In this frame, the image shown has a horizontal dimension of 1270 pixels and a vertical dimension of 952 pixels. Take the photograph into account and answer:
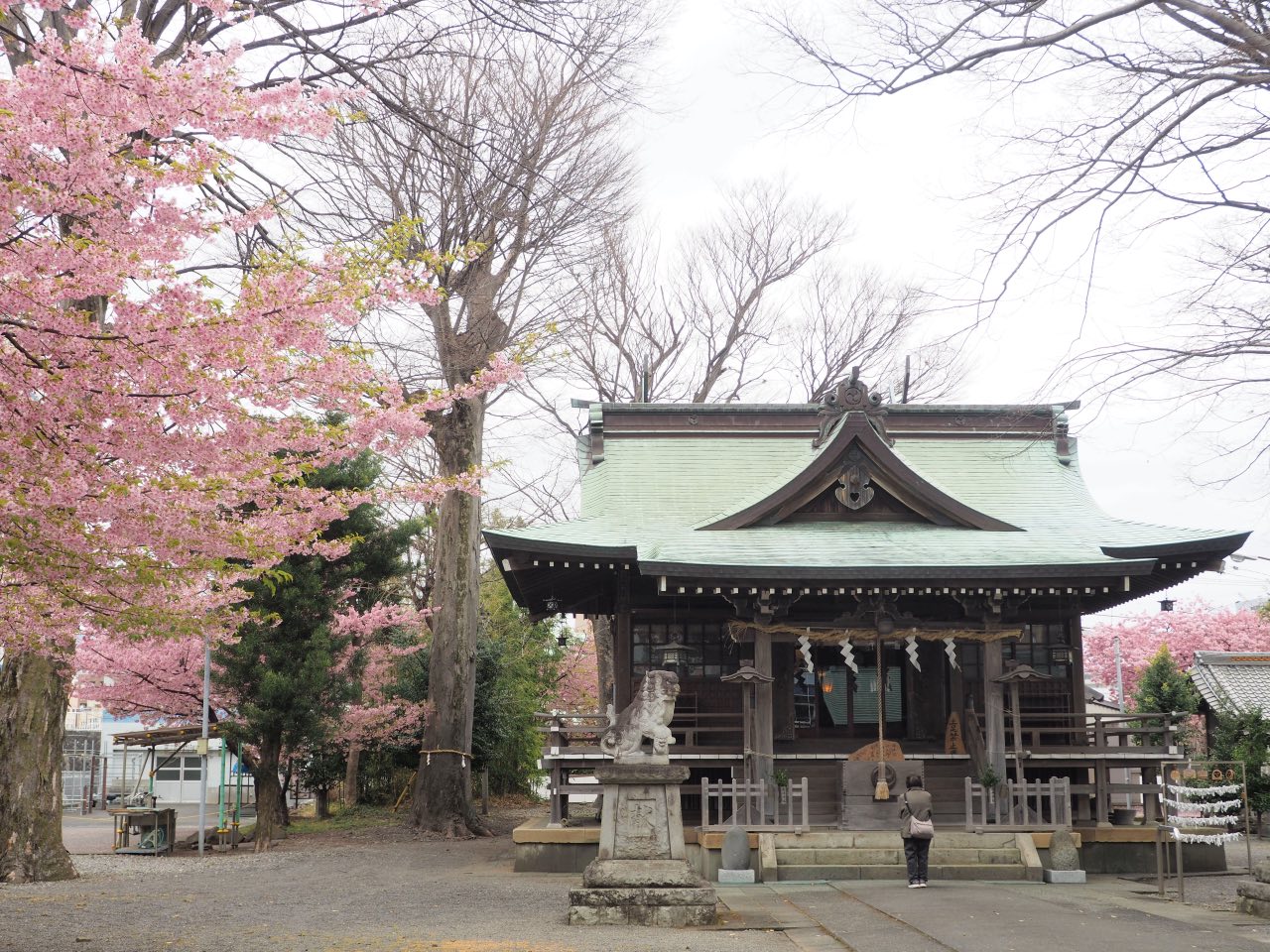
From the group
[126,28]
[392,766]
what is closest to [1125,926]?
[126,28]

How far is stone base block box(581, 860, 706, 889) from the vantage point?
35.8 feet

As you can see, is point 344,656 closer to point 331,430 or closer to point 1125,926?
point 331,430

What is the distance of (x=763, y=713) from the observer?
15992 millimetres

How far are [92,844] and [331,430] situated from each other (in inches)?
658

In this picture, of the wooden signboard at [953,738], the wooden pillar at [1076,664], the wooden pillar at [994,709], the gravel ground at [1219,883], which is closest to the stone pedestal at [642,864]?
the gravel ground at [1219,883]

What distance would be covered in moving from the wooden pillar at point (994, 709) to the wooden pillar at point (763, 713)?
3.10m

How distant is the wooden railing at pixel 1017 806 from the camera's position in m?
15.0

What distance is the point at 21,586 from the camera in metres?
9.00

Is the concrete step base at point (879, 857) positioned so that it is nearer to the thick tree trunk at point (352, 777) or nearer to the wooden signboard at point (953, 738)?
the wooden signboard at point (953, 738)

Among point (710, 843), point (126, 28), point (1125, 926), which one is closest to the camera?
point (126, 28)

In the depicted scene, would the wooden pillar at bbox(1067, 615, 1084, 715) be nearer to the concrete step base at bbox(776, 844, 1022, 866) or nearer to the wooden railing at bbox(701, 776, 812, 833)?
the concrete step base at bbox(776, 844, 1022, 866)

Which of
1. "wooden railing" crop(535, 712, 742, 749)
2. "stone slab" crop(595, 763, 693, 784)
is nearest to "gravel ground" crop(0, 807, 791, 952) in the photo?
"stone slab" crop(595, 763, 693, 784)

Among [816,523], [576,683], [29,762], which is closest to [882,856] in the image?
[816,523]

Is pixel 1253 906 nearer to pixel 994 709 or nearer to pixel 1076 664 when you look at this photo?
pixel 994 709
